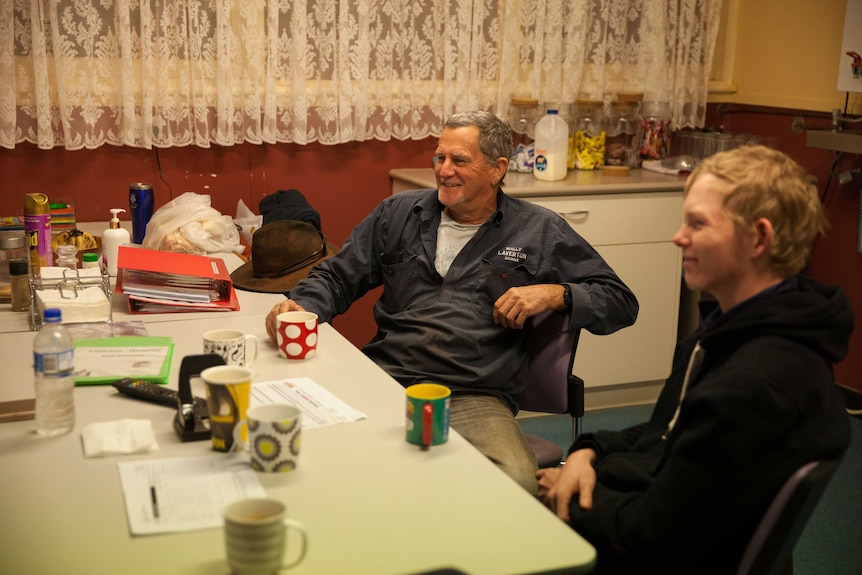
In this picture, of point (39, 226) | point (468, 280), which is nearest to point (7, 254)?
point (39, 226)

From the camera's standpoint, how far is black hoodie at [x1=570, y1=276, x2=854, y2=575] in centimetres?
134

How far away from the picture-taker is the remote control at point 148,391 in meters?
1.76

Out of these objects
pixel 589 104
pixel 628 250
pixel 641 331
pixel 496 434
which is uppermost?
pixel 589 104

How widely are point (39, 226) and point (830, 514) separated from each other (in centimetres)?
262

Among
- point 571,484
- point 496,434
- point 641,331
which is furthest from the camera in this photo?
point 641,331

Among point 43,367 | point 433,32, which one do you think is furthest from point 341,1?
point 43,367

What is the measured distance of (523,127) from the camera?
4.05 meters

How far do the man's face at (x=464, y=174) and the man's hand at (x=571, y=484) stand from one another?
95 centimetres

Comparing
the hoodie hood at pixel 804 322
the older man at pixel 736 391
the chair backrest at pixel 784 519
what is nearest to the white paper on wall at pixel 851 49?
the older man at pixel 736 391

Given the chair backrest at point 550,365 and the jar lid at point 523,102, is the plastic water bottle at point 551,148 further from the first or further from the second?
the chair backrest at point 550,365

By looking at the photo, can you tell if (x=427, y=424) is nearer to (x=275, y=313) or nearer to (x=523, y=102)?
(x=275, y=313)

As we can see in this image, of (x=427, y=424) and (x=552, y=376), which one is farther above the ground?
(x=427, y=424)

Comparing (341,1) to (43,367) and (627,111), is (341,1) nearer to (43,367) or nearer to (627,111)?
(627,111)

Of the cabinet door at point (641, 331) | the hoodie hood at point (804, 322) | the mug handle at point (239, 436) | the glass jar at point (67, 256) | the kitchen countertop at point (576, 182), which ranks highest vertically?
the hoodie hood at point (804, 322)
